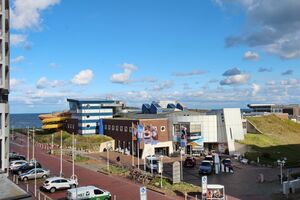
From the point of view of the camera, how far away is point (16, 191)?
2111 cm

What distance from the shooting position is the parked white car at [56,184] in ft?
135

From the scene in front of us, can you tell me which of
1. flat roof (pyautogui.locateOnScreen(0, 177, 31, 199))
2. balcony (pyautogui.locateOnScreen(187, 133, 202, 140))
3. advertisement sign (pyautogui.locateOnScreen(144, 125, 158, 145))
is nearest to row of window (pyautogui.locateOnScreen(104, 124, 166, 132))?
balcony (pyautogui.locateOnScreen(187, 133, 202, 140))

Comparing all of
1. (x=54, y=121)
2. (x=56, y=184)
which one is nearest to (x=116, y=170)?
(x=56, y=184)

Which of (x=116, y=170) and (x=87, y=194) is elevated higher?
(x=87, y=194)

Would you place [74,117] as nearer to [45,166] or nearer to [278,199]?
[45,166]

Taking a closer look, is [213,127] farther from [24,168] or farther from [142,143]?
[24,168]

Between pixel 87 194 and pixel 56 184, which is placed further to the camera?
pixel 56 184

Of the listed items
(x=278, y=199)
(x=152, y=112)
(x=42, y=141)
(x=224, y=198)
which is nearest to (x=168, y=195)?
(x=224, y=198)

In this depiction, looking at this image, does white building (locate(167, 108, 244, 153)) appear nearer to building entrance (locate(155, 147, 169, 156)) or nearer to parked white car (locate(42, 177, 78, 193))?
building entrance (locate(155, 147, 169, 156))

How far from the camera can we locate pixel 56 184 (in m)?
41.5

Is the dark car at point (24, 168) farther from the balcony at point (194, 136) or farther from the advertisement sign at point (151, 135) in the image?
the balcony at point (194, 136)

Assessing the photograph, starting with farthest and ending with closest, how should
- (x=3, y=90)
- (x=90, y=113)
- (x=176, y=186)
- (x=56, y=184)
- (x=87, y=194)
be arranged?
1. (x=90, y=113)
2. (x=3, y=90)
3. (x=176, y=186)
4. (x=56, y=184)
5. (x=87, y=194)

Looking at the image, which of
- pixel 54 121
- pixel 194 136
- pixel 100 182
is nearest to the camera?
pixel 100 182

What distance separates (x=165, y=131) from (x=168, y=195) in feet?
124
